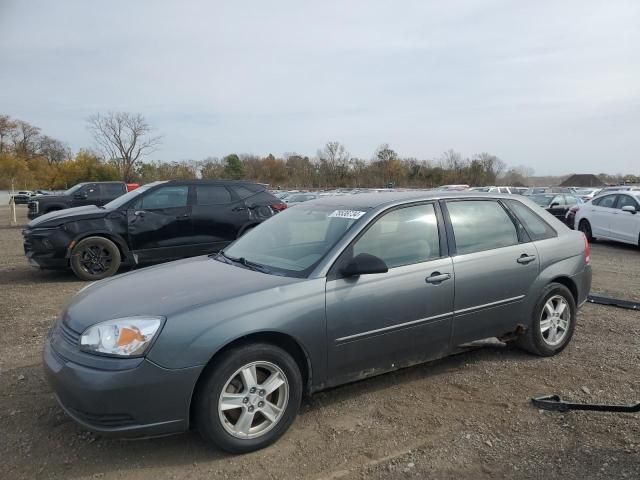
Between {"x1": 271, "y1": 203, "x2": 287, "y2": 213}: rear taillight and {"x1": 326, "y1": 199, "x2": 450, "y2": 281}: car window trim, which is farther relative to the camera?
{"x1": 271, "y1": 203, "x2": 287, "y2": 213}: rear taillight

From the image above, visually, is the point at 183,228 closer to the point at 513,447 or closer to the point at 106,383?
the point at 106,383

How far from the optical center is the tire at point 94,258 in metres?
8.25

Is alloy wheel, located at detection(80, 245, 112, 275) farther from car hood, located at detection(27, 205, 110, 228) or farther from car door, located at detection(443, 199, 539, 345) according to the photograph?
car door, located at detection(443, 199, 539, 345)

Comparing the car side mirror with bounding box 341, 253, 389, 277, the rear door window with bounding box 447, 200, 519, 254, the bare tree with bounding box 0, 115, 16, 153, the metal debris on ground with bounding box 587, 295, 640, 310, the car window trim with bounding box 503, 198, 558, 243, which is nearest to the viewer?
the car side mirror with bounding box 341, 253, 389, 277

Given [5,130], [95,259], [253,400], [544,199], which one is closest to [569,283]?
[253,400]

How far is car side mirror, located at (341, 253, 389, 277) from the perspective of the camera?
3.46m

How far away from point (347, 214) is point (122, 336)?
1.89 m

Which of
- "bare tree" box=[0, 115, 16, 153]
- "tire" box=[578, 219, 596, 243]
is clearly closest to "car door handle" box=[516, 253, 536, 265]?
"tire" box=[578, 219, 596, 243]

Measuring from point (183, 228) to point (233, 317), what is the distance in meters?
6.16

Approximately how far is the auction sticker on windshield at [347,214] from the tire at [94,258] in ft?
18.2

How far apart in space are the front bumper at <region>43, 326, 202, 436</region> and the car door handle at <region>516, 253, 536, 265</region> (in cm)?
295

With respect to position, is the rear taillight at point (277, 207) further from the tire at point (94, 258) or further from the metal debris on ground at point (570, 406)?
the metal debris on ground at point (570, 406)

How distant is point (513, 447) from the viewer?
3195 millimetres

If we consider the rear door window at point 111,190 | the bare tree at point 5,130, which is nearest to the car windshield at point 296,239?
the rear door window at point 111,190
